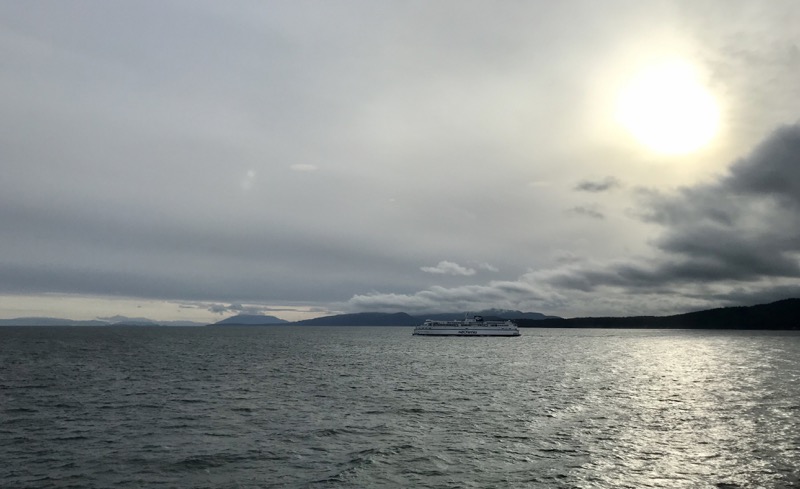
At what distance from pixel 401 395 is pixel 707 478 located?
122 feet

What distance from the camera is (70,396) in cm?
6150

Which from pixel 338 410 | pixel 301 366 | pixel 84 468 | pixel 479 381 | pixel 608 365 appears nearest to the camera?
pixel 84 468

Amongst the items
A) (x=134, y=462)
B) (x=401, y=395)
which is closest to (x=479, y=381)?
(x=401, y=395)

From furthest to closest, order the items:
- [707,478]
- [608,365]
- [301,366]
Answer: [608,365], [301,366], [707,478]

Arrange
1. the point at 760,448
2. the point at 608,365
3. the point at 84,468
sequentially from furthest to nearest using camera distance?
the point at 608,365, the point at 760,448, the point at 84,468

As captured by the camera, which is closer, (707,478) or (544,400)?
(707,478)

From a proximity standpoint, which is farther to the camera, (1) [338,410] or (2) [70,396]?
(2) [70,396]

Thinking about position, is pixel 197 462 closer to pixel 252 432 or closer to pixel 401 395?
pixel 252 432

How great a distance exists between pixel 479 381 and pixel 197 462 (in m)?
51.7

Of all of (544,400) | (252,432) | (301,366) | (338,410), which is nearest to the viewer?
(252,432)

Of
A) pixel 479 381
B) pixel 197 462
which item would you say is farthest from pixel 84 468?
pixel 479 381

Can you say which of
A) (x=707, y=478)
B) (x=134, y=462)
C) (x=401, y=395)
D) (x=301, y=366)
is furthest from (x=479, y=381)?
(x=134, y=462)

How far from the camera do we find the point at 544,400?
58.8 meters

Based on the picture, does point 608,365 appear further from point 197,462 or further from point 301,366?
point 197,462
